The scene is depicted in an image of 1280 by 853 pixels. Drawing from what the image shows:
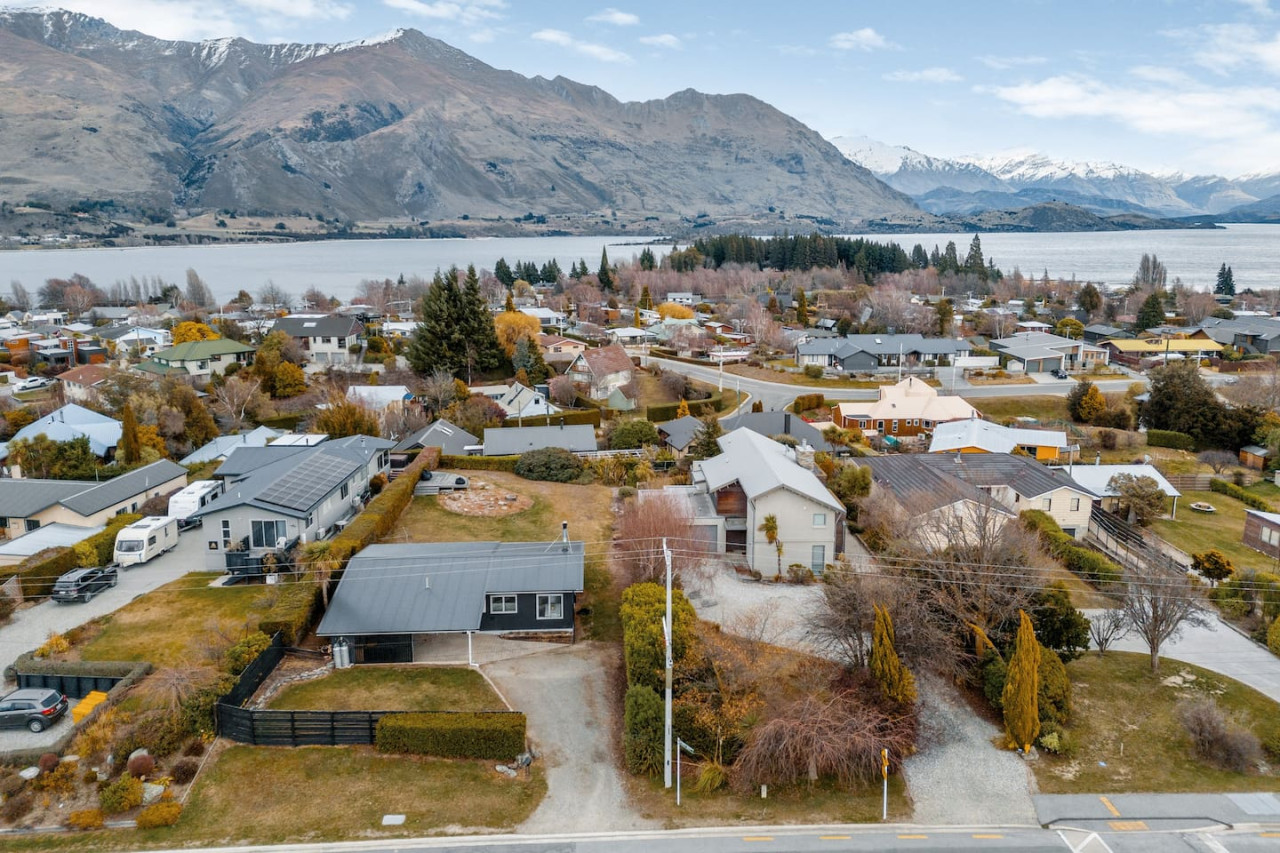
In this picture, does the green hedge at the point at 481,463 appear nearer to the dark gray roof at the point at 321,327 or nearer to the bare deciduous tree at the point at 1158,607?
the bare deciduous tree at the point at 1158,607

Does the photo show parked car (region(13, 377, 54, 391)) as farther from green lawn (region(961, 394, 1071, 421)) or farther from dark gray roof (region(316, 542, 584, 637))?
green lawn (region(961, 394, 1071, 421))

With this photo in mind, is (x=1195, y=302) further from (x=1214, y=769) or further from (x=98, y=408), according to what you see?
(x=98, y=408)

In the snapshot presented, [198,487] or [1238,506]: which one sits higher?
[198,487]

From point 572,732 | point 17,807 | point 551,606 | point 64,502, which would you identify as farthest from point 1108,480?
point 64,502

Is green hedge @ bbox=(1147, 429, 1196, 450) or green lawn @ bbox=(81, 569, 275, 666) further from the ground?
green lawn @ bbox=(81, 569, 275, 666)

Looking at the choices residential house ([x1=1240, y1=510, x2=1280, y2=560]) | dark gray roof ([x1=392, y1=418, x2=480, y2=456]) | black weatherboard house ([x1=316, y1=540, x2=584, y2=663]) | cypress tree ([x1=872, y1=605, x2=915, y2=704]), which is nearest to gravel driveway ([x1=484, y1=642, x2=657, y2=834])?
black weatherboard house ([x1=316, y1=540, x2=584, y2=663])

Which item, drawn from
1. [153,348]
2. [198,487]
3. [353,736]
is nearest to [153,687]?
[353,736]

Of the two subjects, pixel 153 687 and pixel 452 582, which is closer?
pixel 153 687
